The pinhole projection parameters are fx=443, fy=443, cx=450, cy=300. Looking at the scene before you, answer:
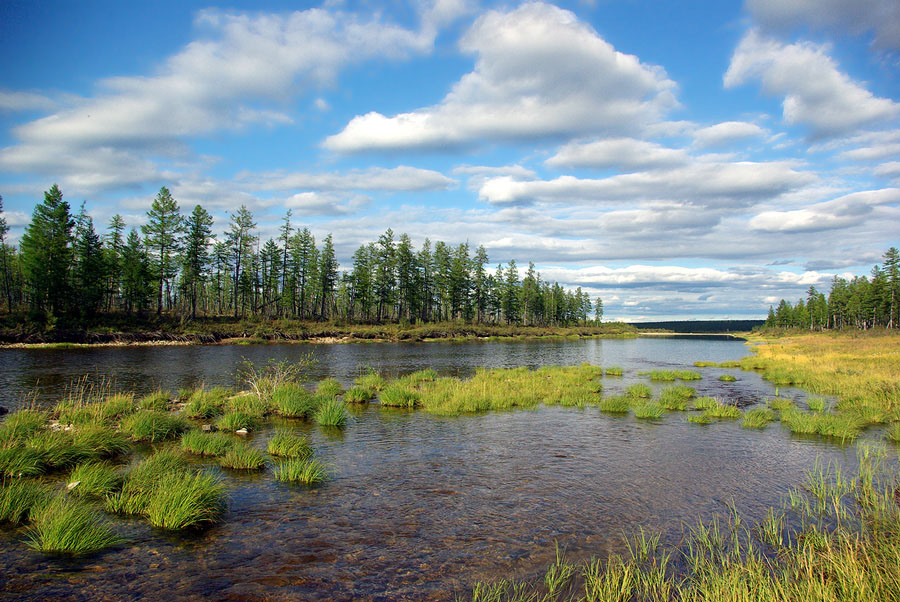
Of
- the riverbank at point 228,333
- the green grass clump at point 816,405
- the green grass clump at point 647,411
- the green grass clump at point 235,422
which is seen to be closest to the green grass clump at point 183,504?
the green grass clump at point 235,422

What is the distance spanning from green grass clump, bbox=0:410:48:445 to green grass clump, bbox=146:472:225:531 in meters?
6.10

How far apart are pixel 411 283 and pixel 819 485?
9666 cm

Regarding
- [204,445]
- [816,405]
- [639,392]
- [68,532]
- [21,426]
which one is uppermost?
[21,426]

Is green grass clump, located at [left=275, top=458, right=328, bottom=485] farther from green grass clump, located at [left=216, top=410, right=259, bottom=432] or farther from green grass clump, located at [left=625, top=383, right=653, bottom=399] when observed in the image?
green grass clump, located at [left=625, top=383, right=653, bottom=399]

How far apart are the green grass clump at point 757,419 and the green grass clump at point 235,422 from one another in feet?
68.0

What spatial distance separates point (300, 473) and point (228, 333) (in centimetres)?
6293

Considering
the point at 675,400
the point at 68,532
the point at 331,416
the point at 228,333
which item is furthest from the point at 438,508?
the point at 228,333

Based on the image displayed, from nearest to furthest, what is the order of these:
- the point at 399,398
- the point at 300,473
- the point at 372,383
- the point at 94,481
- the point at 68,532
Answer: the point at 68,532 → the point at 94,481 → the point at 300,473 → the point at 399,398 → the point at 372,383

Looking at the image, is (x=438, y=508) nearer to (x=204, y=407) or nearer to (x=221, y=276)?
(x=204, y=407)

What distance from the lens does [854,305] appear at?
4665 inches

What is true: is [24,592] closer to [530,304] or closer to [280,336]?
[280,336]

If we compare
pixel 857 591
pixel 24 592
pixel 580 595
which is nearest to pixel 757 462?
pixel 857 591

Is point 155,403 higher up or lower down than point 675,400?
higher up

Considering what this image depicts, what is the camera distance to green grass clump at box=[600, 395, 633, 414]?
2211cm
